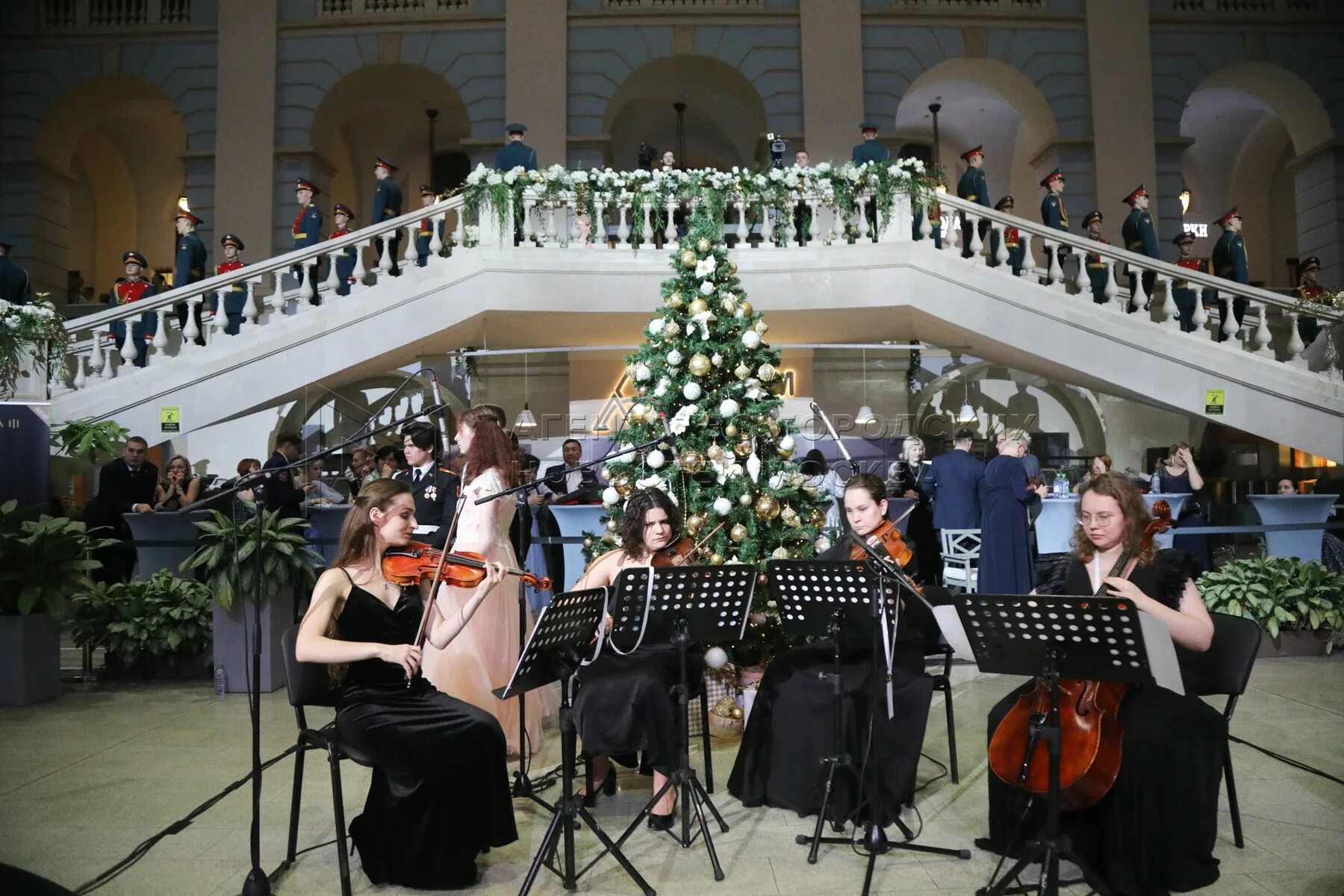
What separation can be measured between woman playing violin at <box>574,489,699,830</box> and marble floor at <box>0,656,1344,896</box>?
343 millimetres

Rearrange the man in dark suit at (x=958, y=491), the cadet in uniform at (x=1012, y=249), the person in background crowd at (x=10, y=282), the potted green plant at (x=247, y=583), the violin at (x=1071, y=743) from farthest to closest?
the cadet in uniform at (x=1012, y=249) → the person in background crowd at (x=10, y=282) → the man in dark suit at (x=958, y=491) → the potted green plant at (x=247, y=583) → the violin at (x=1071, y=743)

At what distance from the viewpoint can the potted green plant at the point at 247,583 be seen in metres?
6.82

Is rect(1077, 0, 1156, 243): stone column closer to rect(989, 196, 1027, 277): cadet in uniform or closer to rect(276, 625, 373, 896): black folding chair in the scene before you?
rect(989, 196, 1027, 277): cadet in uniform

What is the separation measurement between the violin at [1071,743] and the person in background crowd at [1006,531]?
492cm

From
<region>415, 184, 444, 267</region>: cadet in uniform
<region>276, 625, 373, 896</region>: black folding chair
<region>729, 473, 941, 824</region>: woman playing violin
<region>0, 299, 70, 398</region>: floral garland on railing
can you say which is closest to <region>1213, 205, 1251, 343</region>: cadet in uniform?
<region>415, 184, 444, 267</region>: cadet in uniform

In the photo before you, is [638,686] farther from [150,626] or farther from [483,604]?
[150,626]

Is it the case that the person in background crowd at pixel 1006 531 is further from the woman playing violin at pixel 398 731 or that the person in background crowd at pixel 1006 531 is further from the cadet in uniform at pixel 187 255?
the cadet in uniform at pixel 187 255

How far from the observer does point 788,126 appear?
15.8 meters

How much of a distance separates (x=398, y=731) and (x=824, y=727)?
6.13 ft

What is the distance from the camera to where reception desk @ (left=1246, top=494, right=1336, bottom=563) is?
330 inches

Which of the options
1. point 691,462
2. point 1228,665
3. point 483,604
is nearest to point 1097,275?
point 691,462

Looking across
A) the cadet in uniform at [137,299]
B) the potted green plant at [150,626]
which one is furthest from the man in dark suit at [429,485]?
the cadet in uniform at [137,299]

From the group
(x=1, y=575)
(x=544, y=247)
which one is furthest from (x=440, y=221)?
(x=1, y=575)

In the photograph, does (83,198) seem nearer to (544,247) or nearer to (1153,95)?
(544,247)
